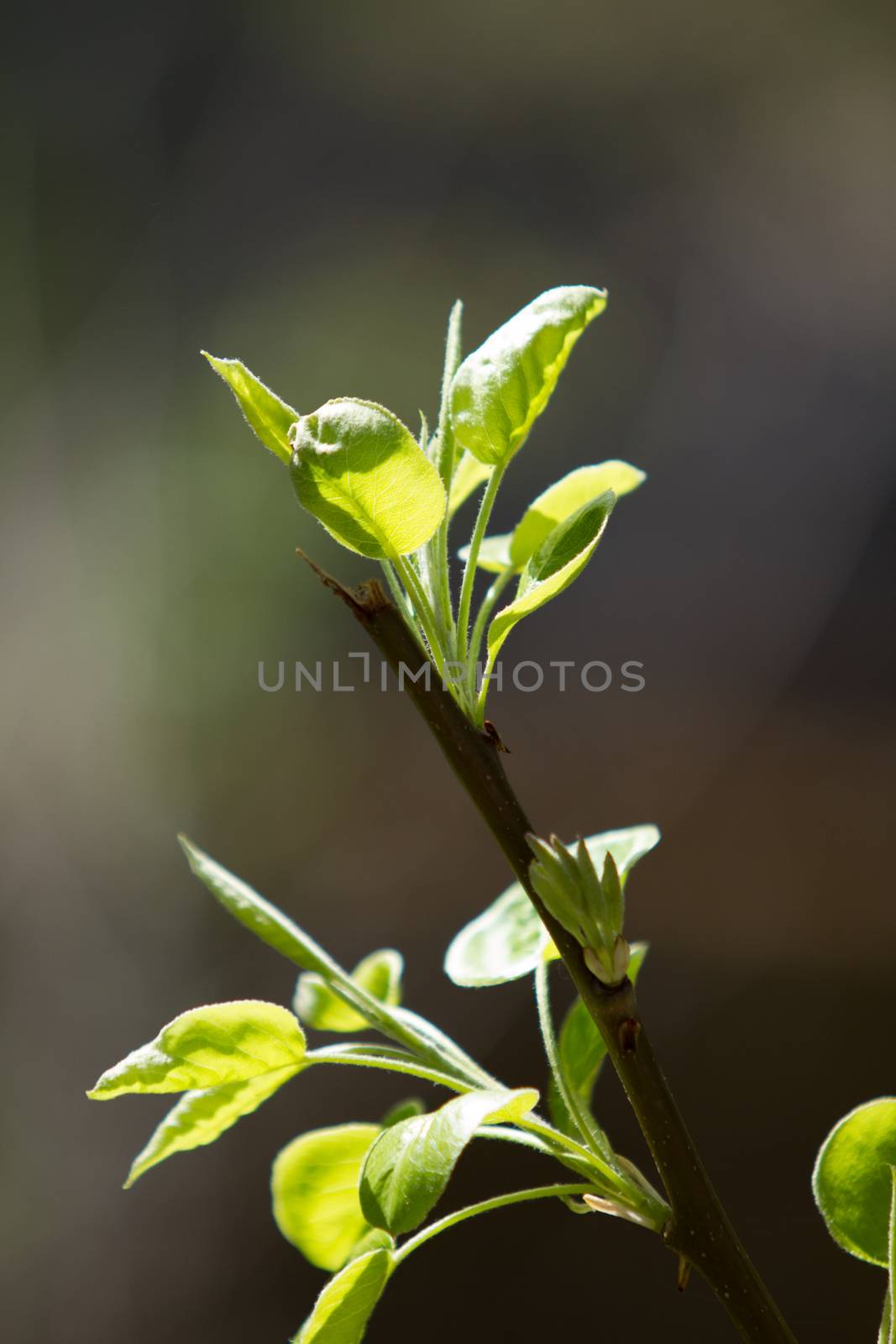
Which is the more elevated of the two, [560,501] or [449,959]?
[560,501]

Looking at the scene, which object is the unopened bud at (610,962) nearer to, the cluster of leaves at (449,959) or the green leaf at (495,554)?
the cluster of leaves at (449,959)

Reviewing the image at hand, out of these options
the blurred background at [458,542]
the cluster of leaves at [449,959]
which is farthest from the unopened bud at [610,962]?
the blurred background at [458,542]

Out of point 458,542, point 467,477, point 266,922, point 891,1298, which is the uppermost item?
point 458,542

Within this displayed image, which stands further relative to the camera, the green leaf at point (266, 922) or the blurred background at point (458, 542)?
the blurred background at point (458, 542)

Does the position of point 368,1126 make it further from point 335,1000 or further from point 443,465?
point 443,465

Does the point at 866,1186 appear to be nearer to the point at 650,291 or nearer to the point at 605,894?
the point at 605,894

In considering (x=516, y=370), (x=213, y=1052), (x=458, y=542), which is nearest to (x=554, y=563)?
(x=516, y=370)

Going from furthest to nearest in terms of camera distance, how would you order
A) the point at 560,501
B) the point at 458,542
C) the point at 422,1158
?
the point at 458,542
the point at 560,501
the point at 422,1158
